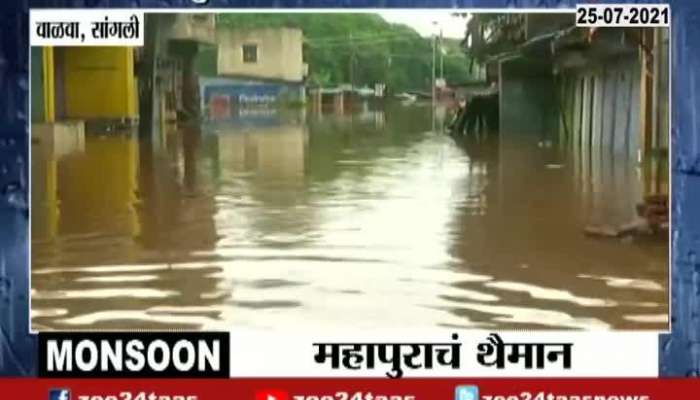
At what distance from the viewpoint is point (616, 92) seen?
3.97 meters

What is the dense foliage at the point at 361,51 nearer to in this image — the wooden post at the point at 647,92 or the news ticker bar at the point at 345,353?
the wooden post at the point at 647,92

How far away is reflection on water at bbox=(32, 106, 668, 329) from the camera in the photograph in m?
3.87

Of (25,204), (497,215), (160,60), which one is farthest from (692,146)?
(25,204)

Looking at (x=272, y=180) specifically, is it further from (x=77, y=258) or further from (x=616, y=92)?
(x=616, y=92)

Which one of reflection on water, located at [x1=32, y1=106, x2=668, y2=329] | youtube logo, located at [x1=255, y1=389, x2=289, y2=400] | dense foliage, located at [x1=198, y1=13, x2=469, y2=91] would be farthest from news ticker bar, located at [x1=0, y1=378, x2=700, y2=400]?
dense foliage, located at [x1=198, y1=13, x2=469, y2=91]

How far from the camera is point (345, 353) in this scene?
12.7 ft

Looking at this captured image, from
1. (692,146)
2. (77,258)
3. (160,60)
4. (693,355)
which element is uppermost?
(160,60)

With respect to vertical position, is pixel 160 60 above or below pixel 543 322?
above

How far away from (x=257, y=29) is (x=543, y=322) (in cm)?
107

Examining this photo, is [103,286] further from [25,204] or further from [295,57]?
[295,57]

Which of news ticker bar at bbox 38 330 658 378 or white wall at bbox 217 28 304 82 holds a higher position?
white wall at bbox 217 28 304 82

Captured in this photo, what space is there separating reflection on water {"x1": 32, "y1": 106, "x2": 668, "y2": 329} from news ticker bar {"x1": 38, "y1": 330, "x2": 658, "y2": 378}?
38 millimetres

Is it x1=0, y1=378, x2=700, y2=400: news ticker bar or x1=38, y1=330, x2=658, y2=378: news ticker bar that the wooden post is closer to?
x1=38, y1=330, x2=658, y2=378: news ticker bar

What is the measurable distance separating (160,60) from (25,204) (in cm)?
51
